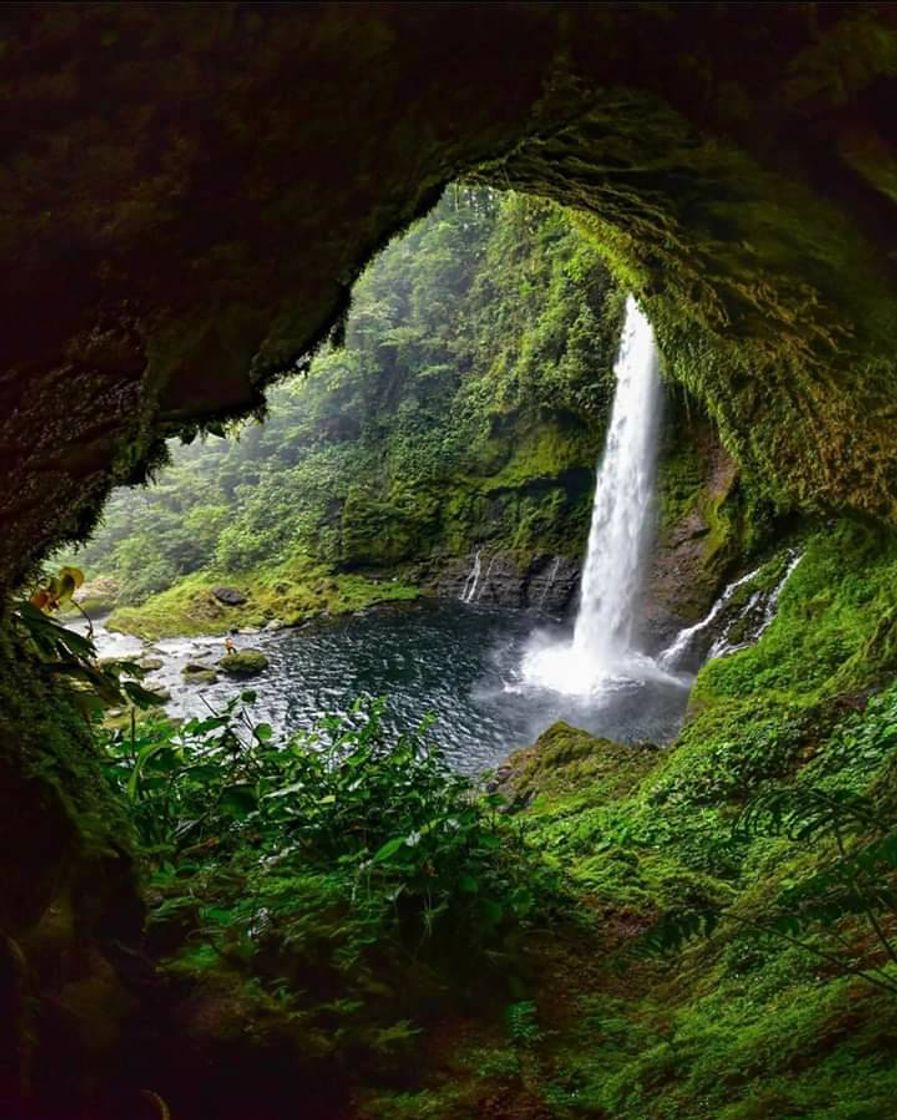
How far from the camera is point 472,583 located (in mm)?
19281

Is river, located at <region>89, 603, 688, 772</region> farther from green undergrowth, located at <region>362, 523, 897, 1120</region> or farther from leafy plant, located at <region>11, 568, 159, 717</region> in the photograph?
leafy plant, located at <region>11, 568, 159, 717</region>

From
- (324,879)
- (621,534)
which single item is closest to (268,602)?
(621,534)

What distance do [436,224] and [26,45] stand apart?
25140 mm

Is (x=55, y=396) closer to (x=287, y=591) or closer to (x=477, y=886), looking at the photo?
(x=477, y=886)

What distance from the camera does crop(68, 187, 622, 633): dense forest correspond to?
18062 millimetres

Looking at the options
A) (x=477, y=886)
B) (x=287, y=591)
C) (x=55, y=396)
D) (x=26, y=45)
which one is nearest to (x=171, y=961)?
(x=477, y=886)

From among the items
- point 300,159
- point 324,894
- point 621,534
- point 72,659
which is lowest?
point 324,894

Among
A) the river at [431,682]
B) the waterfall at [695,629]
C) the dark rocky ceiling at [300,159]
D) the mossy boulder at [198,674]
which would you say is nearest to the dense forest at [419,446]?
the river at [431,682]

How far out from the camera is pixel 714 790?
18.4 feet

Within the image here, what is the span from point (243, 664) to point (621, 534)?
319 inches

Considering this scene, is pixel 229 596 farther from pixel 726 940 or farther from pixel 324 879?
pixel 726 940

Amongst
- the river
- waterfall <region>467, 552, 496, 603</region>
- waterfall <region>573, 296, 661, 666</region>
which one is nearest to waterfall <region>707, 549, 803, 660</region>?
the river

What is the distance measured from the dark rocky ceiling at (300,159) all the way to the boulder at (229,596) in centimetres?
1722

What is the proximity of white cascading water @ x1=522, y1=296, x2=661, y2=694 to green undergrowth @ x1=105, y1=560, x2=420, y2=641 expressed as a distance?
5781 millimetres
